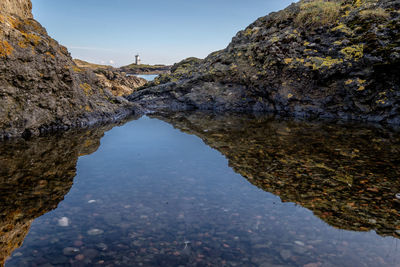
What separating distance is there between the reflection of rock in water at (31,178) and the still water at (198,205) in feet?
0.08

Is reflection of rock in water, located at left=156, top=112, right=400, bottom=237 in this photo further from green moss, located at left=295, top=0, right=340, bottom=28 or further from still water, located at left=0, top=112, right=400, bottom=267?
green moss, located at left=295, top=0, right=340, bottom=28

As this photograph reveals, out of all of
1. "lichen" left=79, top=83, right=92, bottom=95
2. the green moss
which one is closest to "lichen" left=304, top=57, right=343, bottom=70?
the green moss

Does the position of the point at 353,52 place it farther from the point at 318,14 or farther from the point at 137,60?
the point at 137,60

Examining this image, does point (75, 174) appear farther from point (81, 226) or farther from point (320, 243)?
point (320, 243)

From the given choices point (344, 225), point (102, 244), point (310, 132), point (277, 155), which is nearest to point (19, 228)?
point (102, 244)

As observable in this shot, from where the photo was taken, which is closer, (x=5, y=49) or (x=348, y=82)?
(x=5, y=49)

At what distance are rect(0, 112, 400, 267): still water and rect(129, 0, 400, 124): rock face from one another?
8149 mm

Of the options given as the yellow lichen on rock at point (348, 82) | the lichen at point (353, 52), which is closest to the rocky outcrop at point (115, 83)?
the lichen at point (353, 52)

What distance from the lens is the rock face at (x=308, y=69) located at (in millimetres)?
16312

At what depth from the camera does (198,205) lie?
17.8 ft

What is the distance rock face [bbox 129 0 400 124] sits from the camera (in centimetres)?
1631

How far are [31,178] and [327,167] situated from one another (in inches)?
320

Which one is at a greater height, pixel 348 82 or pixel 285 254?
pixel 348 82

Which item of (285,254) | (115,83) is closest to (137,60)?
(115,83)
